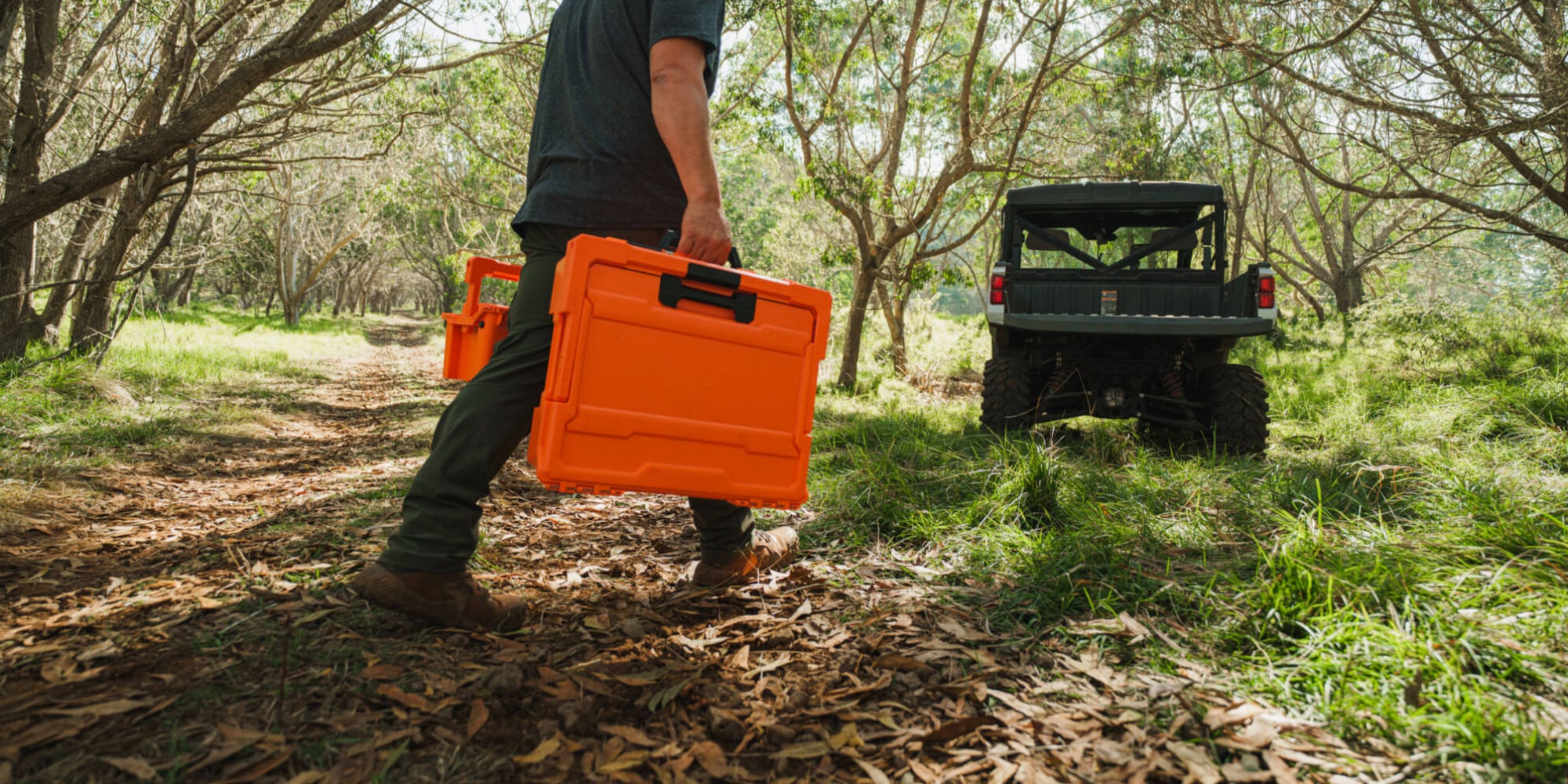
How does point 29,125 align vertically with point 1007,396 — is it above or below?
above

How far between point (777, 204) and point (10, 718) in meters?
27.2

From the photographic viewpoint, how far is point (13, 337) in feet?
22.4

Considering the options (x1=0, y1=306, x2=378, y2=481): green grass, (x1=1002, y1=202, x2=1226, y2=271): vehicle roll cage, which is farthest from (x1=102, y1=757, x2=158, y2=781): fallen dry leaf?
(x1=1002, y1=202, x2=1226, y2=271): vehicle roll cage

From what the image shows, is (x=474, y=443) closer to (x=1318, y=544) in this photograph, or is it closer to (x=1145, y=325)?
(x=1318, y=544)

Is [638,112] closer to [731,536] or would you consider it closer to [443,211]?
[731,536]

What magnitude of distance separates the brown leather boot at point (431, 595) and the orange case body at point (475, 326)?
1110 mm

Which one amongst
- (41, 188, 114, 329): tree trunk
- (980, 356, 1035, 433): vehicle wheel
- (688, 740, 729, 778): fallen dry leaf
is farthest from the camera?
(41, 188, 114, 329): tree trunk

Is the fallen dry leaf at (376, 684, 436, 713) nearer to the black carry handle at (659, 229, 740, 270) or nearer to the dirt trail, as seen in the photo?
the dirt trail

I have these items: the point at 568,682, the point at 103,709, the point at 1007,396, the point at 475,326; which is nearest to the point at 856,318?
the point at 1007,396

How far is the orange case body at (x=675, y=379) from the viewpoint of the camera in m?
2.10

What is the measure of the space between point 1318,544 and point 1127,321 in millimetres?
3270

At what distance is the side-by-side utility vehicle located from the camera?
17.6 ft

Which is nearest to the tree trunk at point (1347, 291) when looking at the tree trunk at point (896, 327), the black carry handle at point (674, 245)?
the tree trunk at point (896, 327)

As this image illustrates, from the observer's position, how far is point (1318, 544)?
92.9 inches
